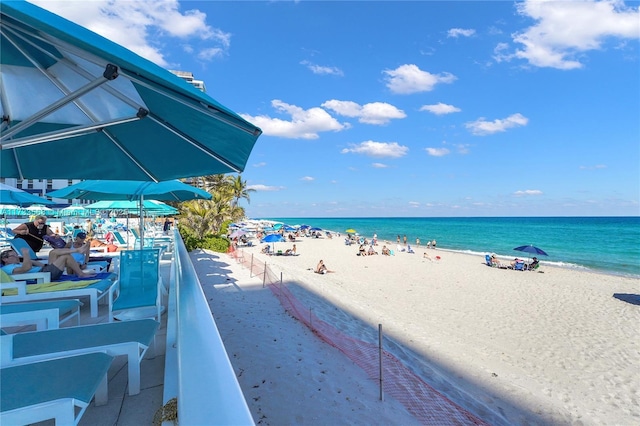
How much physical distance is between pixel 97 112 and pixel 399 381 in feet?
16.8

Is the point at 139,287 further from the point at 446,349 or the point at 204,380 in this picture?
the point at 446,349

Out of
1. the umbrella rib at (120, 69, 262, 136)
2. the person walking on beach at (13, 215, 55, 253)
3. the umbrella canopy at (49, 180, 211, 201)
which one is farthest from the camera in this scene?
the person walking on beach at (13, 215, 55, 253)

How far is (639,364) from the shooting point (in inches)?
275

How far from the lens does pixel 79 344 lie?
2400mm

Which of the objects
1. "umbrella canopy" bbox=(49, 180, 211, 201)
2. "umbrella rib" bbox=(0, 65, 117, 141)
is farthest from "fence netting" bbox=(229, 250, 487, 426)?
"umbrella rib" bbox=(0, 65, 117, 141)

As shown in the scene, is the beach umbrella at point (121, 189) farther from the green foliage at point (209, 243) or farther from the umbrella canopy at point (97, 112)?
the green foliage at point (209, 243)

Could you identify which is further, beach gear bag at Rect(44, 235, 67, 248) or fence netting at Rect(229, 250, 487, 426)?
beach gear bag at Rect(44, 235, 67, 248)

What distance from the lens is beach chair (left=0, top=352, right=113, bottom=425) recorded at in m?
1.61

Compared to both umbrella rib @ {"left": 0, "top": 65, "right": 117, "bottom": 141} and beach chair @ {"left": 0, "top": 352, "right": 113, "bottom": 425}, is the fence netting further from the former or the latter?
umbrella rib @ {"left": 0, "top": 65, "right": 117, "bottom": 141}

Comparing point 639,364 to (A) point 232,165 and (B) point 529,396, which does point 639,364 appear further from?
(A) point 232,165

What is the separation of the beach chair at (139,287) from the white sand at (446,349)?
1.53 meters

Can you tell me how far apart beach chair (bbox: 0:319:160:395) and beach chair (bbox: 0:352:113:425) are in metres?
0.21

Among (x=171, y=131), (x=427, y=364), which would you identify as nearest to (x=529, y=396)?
(x=427, y=364)

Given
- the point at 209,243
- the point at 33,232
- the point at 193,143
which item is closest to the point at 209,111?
the point at 193,143
